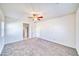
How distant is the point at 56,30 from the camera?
2213 mm

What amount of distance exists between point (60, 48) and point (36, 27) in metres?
0.76

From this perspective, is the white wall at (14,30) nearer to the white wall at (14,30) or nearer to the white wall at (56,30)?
the white wall at (14,30)

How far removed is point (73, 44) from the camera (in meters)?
1.90

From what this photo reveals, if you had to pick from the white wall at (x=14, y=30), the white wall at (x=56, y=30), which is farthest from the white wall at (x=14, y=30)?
the white wall at (x=56, y=30)

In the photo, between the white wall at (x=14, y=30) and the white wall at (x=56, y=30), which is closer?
the white wall at (x=56, y=30)

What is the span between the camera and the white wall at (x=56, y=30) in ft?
6.63

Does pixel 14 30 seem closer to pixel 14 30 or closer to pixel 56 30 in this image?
pixel 14 30

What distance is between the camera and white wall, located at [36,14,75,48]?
79.6 inches

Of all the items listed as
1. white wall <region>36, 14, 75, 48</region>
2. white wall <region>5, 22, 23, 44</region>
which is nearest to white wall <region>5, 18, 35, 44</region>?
white wall <region>5, 22, 23, 44</region>

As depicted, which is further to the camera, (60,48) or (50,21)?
(50,21)

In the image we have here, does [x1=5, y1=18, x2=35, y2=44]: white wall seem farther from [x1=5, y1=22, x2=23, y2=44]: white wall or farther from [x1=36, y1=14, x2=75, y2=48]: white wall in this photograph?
[x1=36, y1=14, x2=75, y2=48]: white wall

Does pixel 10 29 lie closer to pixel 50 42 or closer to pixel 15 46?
pixel 15 46

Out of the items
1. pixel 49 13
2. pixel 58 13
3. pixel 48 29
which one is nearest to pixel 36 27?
pixel 48 29

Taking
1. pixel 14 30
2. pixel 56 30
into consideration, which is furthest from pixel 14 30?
pixel 56 30
